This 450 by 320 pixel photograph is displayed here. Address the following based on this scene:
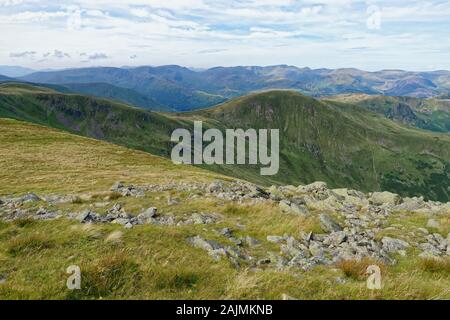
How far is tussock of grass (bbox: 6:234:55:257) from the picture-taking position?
1110cm

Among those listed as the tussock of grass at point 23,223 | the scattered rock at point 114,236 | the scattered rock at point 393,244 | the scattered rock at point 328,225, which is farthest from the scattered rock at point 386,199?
the tussock of grass at point 23,223

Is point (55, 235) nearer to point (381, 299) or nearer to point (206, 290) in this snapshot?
point (206, 290)

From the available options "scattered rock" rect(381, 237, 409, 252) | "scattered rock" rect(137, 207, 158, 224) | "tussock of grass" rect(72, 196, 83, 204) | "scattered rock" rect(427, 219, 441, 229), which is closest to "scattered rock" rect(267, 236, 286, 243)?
"scattered rock" rect(381, 237, 409, 252)

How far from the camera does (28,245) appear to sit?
11.5m

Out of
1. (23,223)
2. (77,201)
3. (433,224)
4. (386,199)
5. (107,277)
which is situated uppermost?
(107,277)

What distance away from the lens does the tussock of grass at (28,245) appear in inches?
437

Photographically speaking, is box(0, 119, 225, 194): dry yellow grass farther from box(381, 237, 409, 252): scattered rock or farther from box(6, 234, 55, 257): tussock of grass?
box(381, 237, 409, 252): scattered rock

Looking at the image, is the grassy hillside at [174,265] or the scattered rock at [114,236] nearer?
the grassy hillside at [174,265]

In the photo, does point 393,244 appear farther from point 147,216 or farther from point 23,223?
point 23,223

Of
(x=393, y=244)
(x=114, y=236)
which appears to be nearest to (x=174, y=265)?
(x=114, y=236)

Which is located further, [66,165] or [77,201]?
[66,165]

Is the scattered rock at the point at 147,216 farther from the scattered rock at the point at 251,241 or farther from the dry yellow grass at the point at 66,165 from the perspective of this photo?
the dry yellow grass at the point at 66,165

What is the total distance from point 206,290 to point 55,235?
638 centimetres
